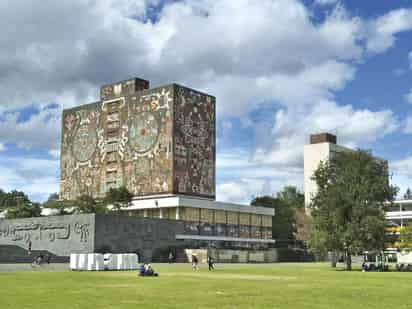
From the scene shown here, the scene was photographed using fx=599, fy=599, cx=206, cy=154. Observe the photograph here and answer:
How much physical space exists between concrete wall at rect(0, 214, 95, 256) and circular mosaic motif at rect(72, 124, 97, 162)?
3196 cm

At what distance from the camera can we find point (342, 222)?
2319 inches

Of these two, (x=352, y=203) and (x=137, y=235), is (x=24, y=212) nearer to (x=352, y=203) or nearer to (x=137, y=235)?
(x=137, y=235)

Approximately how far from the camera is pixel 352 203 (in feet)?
194

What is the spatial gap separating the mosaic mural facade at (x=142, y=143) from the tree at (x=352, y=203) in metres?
47.7

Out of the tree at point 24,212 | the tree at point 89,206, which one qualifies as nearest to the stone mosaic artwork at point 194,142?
the tree at point 89,206

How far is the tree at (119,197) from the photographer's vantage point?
102 metres

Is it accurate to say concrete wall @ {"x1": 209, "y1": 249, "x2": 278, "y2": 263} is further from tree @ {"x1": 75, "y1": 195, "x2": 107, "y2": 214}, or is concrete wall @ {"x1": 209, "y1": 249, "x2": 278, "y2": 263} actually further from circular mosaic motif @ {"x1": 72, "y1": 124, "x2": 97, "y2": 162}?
circular mosaic motif @ {"x1": 72, "y1": 124, "x2": 97, "y2": 162}

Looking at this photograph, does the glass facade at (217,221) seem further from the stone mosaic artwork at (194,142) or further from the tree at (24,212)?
the tree at (24,212)

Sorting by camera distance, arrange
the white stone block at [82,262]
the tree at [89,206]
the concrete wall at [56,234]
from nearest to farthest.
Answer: the white stone block at [82,262] → the concrete wall at [56,234] → the tree at [89,206]

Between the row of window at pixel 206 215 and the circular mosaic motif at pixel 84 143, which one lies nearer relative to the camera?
the row of window at pixel 206 215

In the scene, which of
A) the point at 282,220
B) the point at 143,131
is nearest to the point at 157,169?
the point at 143,131

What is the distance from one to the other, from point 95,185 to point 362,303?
10066 cm

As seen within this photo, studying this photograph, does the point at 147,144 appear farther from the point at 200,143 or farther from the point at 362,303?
the point at 362,303

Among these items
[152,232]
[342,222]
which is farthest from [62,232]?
[342,222]
